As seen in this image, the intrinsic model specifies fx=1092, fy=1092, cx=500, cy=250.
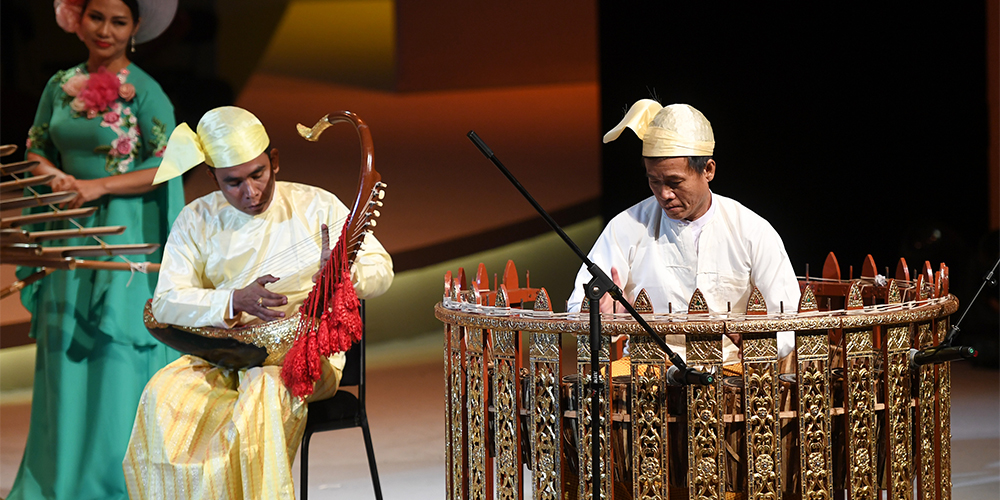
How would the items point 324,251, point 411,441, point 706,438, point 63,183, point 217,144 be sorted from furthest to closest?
point 411,441, point 63,183, point 217,144, point 324,251, point 706,438

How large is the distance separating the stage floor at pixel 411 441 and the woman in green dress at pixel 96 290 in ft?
1.44

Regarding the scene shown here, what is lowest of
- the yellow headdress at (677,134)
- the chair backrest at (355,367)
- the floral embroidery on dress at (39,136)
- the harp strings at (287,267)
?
the chair backrest at (355,367)

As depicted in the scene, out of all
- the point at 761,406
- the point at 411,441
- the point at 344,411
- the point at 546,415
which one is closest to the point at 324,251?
the point at 344,411

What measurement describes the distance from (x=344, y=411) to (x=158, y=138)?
173cm

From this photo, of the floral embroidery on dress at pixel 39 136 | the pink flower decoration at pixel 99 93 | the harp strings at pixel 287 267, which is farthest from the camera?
the floral embroidery on dress at pixel 39 136

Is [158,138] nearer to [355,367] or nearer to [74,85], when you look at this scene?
[74,85]

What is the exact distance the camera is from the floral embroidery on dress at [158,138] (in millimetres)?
4754

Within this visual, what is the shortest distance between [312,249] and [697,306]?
1.47 m

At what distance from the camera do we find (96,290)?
15.4 ft

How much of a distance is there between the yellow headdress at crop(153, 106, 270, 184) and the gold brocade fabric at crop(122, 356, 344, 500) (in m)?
0.69

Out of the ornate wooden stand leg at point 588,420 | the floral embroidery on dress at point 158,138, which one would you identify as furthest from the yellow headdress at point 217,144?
the ornate wooden stand leg at point 588,420

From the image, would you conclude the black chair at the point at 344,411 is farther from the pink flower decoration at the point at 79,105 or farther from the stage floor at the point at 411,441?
the pink flower decoration at the point at 79,105

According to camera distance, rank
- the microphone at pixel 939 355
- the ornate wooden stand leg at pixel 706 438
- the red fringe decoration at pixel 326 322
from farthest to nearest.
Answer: the red fringe decoration at pixel 326 322 → the microphone at pixel 939 355 → the ornate wooden stand leg at pixel 706 438

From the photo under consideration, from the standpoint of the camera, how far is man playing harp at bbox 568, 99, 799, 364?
134 inches
